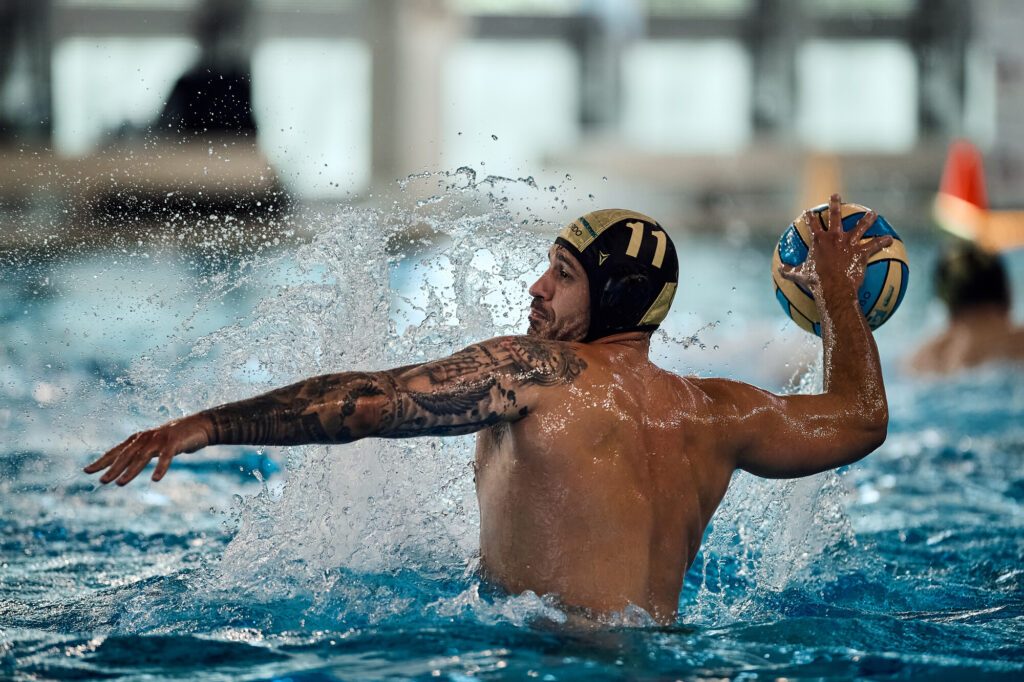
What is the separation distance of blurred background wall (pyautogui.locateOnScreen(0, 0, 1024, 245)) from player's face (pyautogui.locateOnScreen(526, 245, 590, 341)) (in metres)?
11.0

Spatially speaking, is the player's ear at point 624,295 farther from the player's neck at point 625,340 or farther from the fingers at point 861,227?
the fingers at point 861,227

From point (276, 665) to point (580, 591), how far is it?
61cm

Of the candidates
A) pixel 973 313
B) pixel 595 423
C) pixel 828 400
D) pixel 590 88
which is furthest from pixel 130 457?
pixel 590 88

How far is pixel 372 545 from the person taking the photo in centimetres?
319

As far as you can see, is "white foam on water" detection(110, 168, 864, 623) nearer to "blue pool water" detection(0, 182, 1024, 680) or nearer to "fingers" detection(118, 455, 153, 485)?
"blue pool water" detection(0, 182, 1024, 680)

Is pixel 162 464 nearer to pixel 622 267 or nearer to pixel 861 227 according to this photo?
pixel 622 267

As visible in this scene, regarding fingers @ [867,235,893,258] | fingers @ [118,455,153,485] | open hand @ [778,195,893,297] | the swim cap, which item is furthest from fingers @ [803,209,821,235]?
fingers @ [118,455,153,485]

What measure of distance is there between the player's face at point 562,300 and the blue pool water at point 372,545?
0.55m

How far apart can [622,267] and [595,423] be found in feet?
1.09

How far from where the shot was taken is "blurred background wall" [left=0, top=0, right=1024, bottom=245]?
16312 mm

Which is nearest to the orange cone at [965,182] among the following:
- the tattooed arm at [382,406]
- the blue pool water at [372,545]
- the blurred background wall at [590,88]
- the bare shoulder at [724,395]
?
the blue pool water at [372,545]

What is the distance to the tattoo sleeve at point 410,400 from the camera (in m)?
2.24

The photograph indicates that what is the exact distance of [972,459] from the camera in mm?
5766

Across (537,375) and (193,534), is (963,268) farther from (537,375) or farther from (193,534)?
(537,375)
